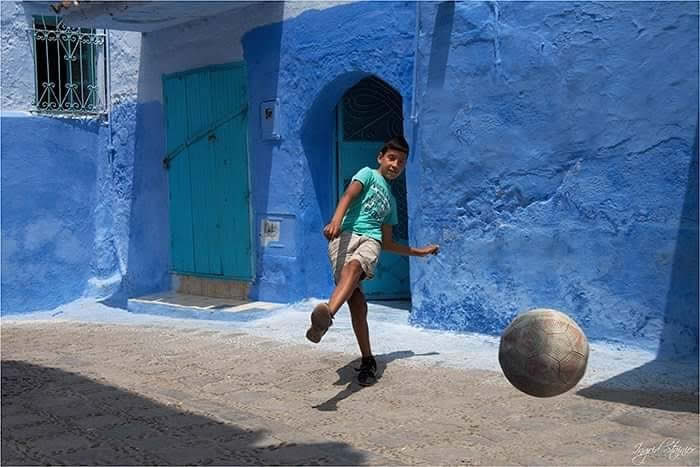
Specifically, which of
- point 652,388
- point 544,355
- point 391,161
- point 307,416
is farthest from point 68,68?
point 544,355

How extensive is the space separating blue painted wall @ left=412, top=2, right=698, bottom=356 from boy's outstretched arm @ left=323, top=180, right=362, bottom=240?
1.92 meters

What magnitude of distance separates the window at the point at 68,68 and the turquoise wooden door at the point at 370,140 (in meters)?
3.90

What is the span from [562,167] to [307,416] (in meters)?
2.88

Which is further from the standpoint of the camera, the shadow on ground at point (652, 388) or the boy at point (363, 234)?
the boy at point (363, 234)

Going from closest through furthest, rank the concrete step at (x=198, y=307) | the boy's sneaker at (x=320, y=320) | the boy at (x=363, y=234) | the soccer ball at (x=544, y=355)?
the soccer ball at (x=544, y=355) → the boy's sneaker at (x=320, y=320) → the boy at (x=363, y=234) → the concrete step at (x=198, y=307)

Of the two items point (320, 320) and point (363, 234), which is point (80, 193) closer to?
point (363, 234)

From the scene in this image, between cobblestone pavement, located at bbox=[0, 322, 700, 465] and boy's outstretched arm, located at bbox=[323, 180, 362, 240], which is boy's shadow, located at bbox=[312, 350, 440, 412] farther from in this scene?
boy's outstretched arm, located at bbox=[323, 180, 362, 240]

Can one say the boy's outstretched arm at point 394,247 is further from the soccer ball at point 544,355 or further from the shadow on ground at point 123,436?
the soccer ball at point 544,355

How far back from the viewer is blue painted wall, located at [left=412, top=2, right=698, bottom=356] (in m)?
6.01

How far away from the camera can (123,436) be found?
15.1ft

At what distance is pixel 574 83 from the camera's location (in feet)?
21.2

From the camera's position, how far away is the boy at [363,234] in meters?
5.26

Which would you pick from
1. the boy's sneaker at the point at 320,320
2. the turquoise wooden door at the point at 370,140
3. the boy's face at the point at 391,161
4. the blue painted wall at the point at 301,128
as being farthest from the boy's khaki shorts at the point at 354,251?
the turquoise wooden door at the point at 370,140

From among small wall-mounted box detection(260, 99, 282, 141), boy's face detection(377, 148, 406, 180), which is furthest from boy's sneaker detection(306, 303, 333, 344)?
small wall-mounted box detection(260, 99, 282, 141)
